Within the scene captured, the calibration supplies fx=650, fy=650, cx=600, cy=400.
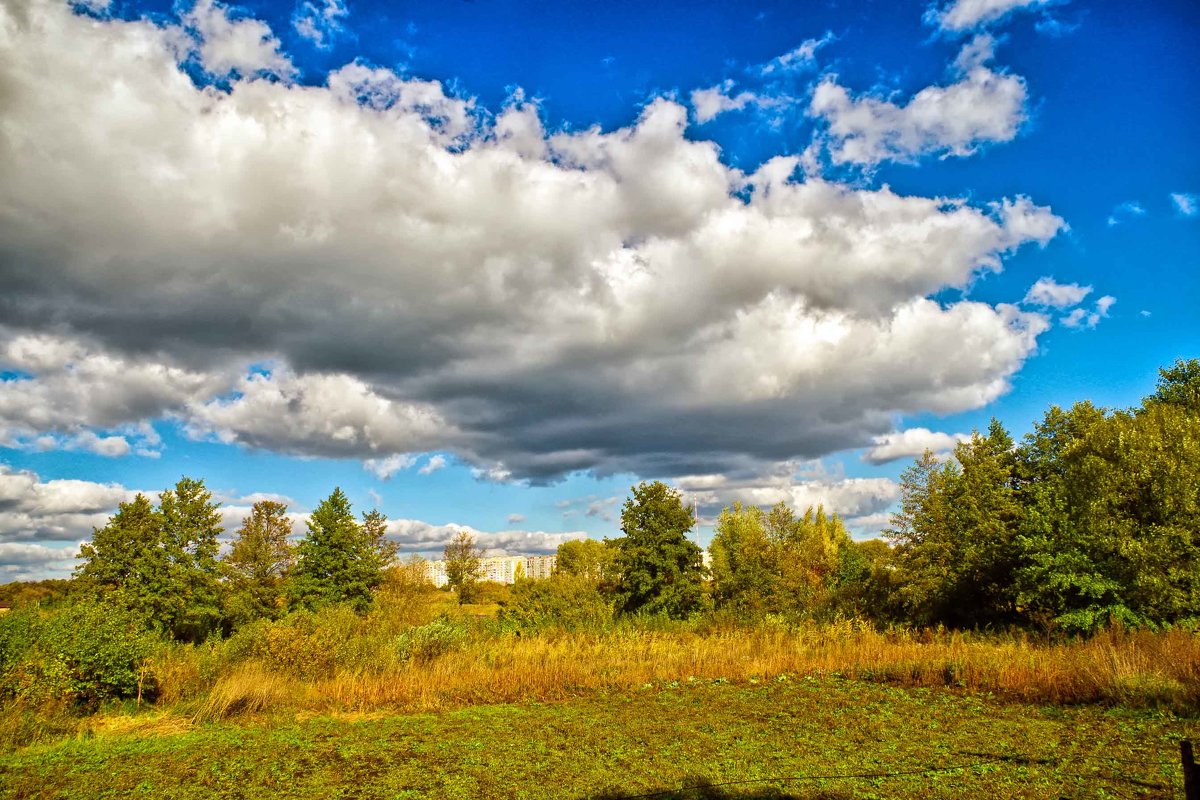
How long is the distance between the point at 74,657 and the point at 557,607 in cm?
1435

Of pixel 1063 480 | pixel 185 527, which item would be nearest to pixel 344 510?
pixel 185 527

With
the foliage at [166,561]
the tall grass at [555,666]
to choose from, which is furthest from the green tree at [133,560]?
the tall grass at [555,666]

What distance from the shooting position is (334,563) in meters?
33.5

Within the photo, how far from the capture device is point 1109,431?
22.8 metres

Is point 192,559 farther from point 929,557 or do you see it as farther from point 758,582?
point 929,557

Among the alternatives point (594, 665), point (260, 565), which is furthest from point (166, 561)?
point (594, 665)

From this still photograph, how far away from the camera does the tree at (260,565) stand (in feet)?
111

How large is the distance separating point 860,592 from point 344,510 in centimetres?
2642

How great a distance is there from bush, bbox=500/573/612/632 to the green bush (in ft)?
12.1

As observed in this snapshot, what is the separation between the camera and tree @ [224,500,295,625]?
3378 cm

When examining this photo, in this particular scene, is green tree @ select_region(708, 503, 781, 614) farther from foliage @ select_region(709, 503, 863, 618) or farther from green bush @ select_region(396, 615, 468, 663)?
green bush @ select_region(396, 615, 468, 663)

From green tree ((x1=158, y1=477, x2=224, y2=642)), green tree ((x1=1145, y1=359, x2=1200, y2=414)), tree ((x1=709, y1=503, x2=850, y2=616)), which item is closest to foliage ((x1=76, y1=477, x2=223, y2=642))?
green tree ((x1=158, y1=477, x2=224, y2=642))

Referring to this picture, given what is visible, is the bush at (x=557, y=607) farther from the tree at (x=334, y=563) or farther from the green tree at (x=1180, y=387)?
the green tree at (x=1180, y=387)

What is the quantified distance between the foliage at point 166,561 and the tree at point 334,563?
3.87 m
